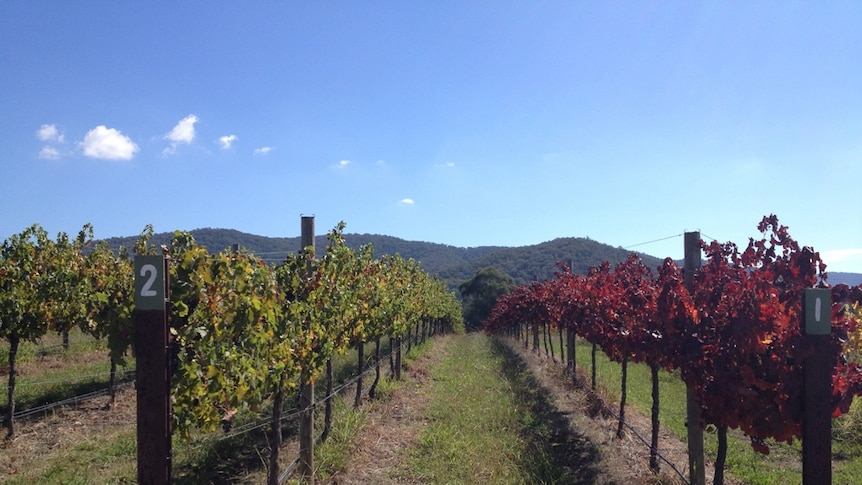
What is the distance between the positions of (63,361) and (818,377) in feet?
59.4

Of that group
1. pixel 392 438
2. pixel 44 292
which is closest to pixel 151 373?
pixel 392 438

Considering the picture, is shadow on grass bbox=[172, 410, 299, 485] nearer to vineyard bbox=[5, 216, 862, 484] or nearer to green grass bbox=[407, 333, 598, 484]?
vineyard bbox=[5, 216, 862, 484]

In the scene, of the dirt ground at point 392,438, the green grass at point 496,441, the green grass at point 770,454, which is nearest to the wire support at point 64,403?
the dirt ground at point 392,438

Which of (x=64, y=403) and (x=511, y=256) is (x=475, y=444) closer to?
(x=64, y=403)

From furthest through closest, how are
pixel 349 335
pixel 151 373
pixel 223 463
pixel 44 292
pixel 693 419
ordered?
pixel 44 292 → pixel 349 335 → pixel 223 463 → pixel 693 419 → pixel 151 373

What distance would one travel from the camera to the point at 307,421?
674 cm

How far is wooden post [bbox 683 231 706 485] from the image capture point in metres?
6.10

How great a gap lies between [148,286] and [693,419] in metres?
5.63

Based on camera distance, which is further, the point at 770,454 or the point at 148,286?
the point at 770,454

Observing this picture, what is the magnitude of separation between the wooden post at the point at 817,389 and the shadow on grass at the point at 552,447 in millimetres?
3779

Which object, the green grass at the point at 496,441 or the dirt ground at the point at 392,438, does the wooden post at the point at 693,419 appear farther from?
the green grass at the point at 496,441

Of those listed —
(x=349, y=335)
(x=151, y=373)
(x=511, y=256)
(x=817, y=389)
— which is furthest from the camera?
(x=511, y=256)

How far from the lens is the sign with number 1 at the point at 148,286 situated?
301cm

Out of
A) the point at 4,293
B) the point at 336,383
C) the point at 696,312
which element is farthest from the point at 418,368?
the point at 696,312
